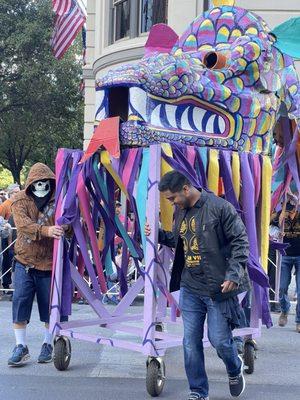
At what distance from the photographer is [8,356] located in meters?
7.42

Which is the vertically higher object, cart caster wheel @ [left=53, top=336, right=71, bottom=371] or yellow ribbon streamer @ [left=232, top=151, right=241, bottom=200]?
yellow ribbon streamer @ [left=232, top=151, right=241, bottom=200]

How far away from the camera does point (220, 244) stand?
17.8 feet

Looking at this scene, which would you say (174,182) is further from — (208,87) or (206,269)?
(208,87)

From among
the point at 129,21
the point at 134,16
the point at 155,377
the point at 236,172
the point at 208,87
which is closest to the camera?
the point at 155,377

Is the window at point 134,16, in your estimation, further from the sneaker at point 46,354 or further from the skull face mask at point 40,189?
the sneaker at point 46,354

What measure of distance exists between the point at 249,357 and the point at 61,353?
5.50ft

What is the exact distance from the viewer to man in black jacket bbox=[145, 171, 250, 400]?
5.35 m

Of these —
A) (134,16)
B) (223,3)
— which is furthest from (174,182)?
(134,16)

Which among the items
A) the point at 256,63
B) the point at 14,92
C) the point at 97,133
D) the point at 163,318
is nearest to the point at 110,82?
the point at 97,133

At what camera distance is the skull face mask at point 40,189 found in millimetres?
7066

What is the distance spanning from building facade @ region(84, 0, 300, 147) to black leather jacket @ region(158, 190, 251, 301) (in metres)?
9.71

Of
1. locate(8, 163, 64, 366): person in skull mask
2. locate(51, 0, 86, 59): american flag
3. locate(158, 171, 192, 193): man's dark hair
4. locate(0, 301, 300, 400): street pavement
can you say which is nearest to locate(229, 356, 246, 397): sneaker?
locate(0, 301, 300, 400): street pavement

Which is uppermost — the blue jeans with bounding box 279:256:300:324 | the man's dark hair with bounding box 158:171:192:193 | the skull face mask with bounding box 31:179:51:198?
the man's dark hair with bounding box 158:171:192:193

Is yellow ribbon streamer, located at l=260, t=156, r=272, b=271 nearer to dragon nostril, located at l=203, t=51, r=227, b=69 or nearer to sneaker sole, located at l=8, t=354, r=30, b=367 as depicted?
dragon nostril, located at l=203, t=51, r=227, b=69
